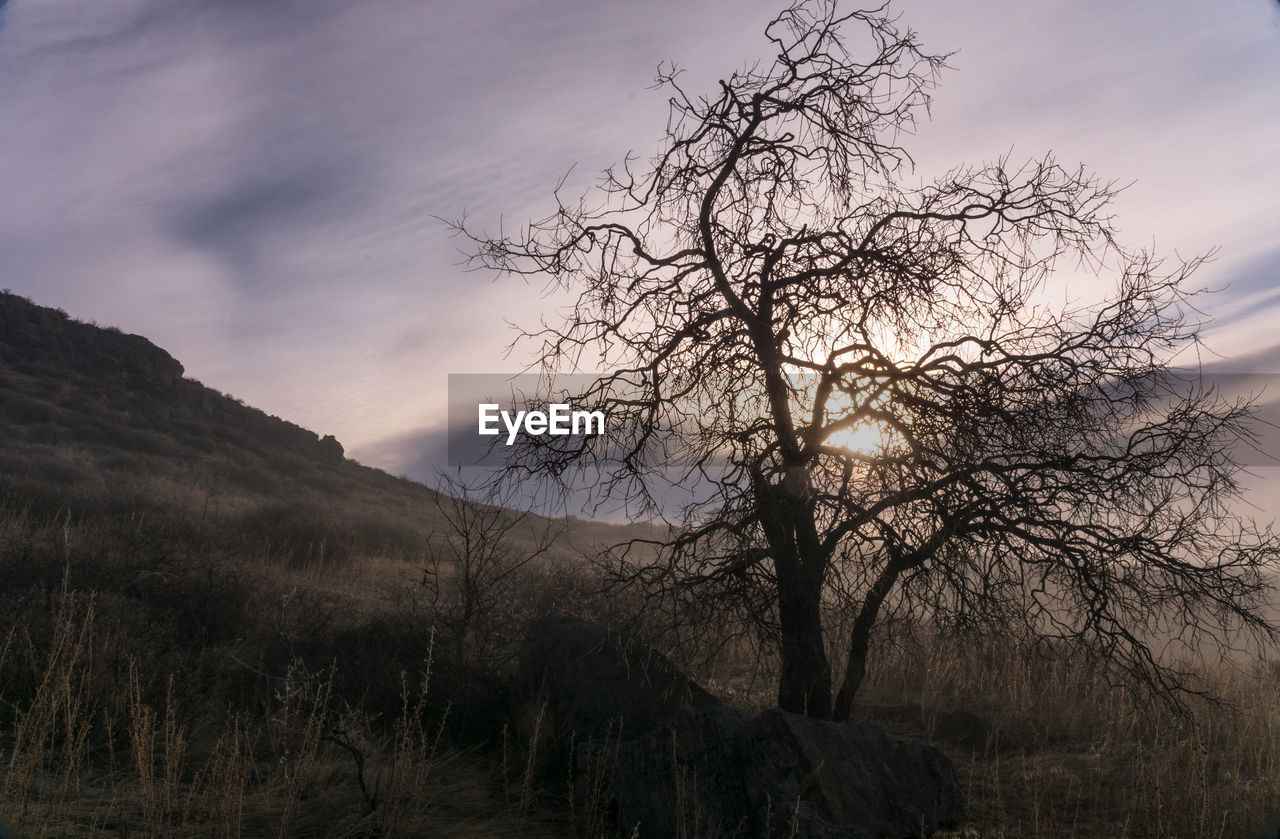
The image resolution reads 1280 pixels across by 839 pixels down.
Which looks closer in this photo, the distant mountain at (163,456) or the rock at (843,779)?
the rock at (843,779)

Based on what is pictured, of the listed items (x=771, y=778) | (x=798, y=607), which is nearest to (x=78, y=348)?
(x=798, y=607)

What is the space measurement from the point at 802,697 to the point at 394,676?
3841 millimetres

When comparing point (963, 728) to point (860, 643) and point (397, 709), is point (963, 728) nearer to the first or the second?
point (860, 643)

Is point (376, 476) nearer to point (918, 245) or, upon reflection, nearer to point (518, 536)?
point (518, 536)

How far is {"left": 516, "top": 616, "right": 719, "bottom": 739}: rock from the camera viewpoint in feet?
20.1

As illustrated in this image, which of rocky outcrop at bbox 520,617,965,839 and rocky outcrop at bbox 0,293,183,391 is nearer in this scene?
rocky outcrop at bbox 520,617,965,839

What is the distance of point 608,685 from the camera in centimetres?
634

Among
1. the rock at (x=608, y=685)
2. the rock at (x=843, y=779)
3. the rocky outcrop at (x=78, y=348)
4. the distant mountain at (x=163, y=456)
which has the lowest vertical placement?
the rock at (x=843, y=779)

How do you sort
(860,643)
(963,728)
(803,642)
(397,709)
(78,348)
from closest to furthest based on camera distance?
1. (803,642)
2. (860,643)
3. (397,709)
4. (963,728)
5. (78,348)

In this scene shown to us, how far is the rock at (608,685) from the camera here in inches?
241

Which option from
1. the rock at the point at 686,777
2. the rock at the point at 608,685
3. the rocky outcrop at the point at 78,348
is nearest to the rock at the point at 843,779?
the rock at the point at 686,777

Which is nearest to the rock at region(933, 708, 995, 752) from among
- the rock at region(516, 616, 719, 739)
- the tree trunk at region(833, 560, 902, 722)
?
the tree trunk at region(833, 560, 902, 722)

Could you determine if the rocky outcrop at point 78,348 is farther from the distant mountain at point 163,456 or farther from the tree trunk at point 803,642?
the tree trunk at point 803,642

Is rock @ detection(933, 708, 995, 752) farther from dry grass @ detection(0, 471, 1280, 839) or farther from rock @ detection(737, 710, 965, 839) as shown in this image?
rock @ detection(737, 710, 965, 839)
